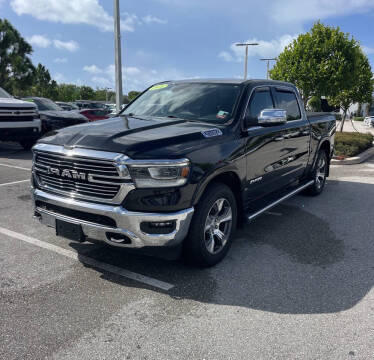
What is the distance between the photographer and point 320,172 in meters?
7.00

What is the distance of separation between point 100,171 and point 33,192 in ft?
3.34

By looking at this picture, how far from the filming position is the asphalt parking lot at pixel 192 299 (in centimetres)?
265

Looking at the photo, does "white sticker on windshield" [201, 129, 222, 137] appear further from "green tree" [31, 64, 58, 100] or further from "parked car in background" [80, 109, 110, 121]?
"green tree" [31, 64, 58, 100]

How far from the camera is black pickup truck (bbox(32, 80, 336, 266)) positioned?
3.17 metres

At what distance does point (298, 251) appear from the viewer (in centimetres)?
434

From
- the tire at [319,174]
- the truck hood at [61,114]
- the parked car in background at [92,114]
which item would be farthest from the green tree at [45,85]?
the tire at [319,174]

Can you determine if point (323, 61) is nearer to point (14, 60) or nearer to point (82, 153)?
point (82, 153)

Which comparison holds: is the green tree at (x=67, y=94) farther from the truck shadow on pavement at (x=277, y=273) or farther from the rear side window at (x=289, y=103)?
the truck shadow on pavement at (x=277, y=273)

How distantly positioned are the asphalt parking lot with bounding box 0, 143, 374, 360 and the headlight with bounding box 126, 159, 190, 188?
0.99 meters

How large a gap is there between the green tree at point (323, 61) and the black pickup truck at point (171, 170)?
1158cm

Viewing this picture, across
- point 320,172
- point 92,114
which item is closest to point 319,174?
point 320,172

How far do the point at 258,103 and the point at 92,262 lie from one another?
266 cm

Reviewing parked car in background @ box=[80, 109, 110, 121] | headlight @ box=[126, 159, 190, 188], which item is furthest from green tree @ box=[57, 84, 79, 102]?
headlight @ box=[126, 159, 190, 188]

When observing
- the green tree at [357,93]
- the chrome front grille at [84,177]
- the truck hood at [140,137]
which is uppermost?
the green tree at [357,93]
